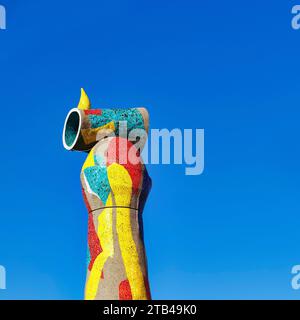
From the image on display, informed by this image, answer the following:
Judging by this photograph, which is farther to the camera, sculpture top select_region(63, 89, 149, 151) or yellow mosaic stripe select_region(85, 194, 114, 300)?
sculpture top select_region(63, 89, 149, 151)

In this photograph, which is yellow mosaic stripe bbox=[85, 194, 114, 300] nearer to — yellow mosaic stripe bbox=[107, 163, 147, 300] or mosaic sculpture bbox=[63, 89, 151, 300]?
mosaic sculpture bbox=[63, 89, 151, 300]

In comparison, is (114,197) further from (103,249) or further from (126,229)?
(103,249)

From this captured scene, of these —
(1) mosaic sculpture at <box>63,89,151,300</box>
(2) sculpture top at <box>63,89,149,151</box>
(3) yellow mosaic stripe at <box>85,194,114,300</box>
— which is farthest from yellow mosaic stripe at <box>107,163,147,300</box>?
(2) sculpture top at <box>63,89,149,151</box>

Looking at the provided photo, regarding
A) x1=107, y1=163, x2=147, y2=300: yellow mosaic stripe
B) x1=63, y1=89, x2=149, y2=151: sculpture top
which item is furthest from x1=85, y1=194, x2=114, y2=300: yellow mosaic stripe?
x1=63, y1=89, x2=149, y2=151: sculpture top

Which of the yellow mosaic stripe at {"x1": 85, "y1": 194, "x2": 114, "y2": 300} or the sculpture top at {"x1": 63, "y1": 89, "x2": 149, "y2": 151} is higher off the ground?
the sculpture top at {"x1": 63, "y1": 89, "x2": 149, "y2": 151}

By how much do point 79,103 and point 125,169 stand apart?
102 inches

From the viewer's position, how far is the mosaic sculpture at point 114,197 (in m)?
14.2

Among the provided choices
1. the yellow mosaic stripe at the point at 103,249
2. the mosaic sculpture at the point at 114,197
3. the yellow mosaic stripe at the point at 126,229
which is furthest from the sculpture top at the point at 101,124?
the yellow mosaic stripe at the point at 103,249

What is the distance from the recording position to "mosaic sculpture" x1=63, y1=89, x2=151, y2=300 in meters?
14.2

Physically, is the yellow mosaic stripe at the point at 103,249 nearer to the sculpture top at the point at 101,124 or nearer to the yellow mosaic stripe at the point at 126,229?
the yellow mosaic stripe at the point at 126,229

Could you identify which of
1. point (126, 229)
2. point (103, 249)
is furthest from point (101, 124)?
point (103, 249)

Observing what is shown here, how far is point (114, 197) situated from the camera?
14.8 m
